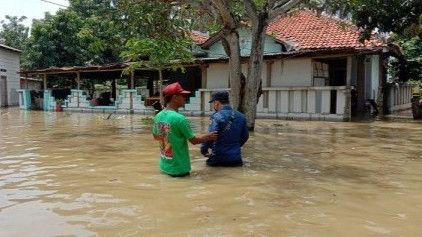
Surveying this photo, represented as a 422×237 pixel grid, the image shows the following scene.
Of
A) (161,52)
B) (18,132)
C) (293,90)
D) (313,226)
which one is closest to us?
(313,226)

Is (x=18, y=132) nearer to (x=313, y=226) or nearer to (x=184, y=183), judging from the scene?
(x=184, y=183)

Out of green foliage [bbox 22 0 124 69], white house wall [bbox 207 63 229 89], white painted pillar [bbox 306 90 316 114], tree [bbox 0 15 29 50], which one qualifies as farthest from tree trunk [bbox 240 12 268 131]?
tree [bbox 0 15 29 50]

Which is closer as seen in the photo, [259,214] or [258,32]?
[259,214]

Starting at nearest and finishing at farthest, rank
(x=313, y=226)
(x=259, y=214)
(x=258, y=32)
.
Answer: (x=313, y=226), (x=259, y=214), (x=258, y=32)

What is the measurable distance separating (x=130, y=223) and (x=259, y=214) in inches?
48.9

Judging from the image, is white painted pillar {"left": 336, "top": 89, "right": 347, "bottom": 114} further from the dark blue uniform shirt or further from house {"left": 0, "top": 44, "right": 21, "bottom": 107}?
house {"left": 0, "top": 44, "right": 21, "bottom": 107}

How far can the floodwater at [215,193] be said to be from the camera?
4.06 metres

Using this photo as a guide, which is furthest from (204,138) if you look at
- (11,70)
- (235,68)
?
(11,70)

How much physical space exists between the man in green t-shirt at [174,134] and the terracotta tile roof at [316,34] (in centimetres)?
1303

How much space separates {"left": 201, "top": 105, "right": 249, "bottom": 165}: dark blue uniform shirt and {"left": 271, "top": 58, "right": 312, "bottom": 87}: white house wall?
482 inches

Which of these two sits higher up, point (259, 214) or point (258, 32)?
point (258, 32)

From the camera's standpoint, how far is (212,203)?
16.0 feet

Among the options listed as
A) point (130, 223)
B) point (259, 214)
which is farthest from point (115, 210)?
point (259, 214)

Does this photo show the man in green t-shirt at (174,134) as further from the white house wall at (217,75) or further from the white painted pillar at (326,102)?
the white house wall at (217,75)
